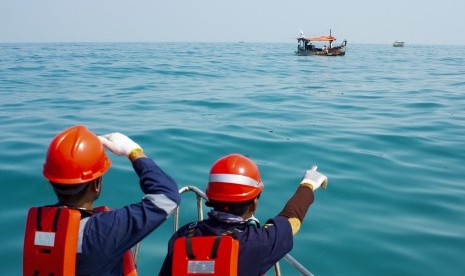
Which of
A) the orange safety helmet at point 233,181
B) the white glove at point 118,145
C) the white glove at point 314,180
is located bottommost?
the white glove at point 314,180

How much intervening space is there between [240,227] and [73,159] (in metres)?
1.17

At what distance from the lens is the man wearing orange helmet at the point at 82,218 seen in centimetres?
269

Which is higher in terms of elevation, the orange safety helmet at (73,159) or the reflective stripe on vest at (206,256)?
the orange safety helmet at (73,159)

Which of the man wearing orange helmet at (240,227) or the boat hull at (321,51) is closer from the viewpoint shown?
the man wearing orange helmet at (240,227)

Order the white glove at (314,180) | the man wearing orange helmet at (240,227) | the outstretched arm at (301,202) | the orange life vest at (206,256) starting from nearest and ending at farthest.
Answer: the orange life vest at (206,256)
the man wearing orange helmet at (240,227)
the outstretched arm at (301,202)
the white glove at (314,180)

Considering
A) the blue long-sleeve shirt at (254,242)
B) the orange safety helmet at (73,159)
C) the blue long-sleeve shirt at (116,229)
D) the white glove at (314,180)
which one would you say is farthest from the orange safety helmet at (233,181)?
the orange safety helmet at (73,159)

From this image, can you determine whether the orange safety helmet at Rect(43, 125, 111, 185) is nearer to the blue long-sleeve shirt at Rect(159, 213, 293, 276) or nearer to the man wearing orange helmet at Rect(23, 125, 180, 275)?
the man wearing orange helmet at Rect(23, 125, 180, 275)

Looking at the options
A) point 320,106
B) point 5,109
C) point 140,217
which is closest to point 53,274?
point 140,217

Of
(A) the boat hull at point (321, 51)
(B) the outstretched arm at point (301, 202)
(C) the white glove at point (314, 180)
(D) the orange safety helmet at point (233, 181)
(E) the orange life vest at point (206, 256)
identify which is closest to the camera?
(E) the orange life vest at point (206, 256)

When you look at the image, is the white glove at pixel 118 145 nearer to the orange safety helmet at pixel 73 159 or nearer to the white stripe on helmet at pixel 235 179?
the orange safety helmet at pixel 73 159

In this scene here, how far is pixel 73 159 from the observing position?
2.85 meters

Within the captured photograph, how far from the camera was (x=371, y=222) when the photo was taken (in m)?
6.78

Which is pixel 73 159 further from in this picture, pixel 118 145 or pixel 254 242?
pixel 254 242

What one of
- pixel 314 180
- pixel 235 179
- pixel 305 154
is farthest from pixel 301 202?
pixel 305 154
